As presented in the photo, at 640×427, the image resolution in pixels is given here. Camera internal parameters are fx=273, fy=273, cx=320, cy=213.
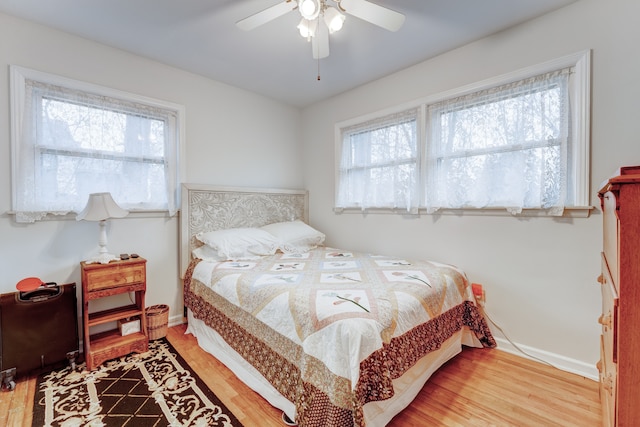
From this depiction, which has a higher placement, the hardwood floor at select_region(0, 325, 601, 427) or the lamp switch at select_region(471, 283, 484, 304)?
the lamp switch at select_region(471, 283, 484, 304)

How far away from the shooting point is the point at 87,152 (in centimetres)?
226

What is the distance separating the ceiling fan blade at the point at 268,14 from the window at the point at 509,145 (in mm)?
1536

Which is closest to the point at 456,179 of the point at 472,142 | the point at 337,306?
the point at 472,142

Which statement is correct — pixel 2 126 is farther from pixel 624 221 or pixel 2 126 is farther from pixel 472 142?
pixel 472 142

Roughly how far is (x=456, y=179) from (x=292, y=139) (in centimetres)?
225

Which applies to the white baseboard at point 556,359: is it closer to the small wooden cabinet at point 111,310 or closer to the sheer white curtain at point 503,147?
the sheer white curtain at point 503,147

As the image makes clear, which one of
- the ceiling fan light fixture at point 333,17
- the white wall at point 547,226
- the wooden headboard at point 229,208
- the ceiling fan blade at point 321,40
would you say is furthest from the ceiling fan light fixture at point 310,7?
the wooden headboard at point 229,208

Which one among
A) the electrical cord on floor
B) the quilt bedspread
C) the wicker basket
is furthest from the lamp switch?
the wicker basket

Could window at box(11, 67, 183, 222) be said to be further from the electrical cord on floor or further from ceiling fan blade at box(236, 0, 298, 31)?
the electrical cord on floor

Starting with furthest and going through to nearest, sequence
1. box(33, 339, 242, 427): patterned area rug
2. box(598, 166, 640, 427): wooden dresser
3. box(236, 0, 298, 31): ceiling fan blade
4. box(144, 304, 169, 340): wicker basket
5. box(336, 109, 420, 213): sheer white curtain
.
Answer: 1. box(336, 109, 420, 213): sheer white curtain
2. box(144, 304, 169, 340): wicker basket
3. box(236, 0, 298, 31): ceiling fan blade
4. box(33, 339, 242, 427): patterned area rug
5. box(598, 166, 640, 427): wooden dresser

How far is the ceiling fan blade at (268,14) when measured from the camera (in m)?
1.62

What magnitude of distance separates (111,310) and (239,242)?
1168 millimetres

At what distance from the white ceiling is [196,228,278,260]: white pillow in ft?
5.51

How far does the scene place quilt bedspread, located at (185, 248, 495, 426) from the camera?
1240 mm
